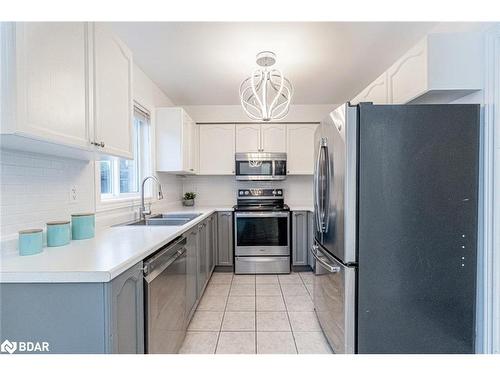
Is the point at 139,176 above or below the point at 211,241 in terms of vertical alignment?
above

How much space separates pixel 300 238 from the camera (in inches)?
136

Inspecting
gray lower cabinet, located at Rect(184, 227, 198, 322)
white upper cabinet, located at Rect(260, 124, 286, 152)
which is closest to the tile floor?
gray lower cabinet, located at Rect(184, 227, 198, 322)

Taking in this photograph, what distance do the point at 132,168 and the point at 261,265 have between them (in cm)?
205

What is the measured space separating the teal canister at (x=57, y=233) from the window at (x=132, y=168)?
2.68 feet

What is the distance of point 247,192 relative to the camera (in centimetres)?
400

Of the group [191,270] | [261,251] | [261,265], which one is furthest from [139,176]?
[261,265]

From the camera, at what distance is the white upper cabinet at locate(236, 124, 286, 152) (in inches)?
150

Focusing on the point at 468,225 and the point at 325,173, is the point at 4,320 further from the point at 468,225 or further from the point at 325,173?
the point at 468,225

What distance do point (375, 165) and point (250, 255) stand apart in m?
2.34

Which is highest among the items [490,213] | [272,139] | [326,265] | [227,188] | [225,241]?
[272,139]

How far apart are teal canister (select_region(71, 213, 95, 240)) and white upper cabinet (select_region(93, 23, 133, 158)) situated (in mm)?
414

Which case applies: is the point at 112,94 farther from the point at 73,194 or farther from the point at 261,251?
the point at 261,251

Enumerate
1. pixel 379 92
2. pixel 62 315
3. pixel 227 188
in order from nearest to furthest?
1. pixel 62 315
2. pixel 379 92
3. pixel 227 188

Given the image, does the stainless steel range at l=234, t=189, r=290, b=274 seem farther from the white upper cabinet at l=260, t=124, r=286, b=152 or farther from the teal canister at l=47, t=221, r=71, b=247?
the teal canister at l=47, t=221, r=71, b=247
